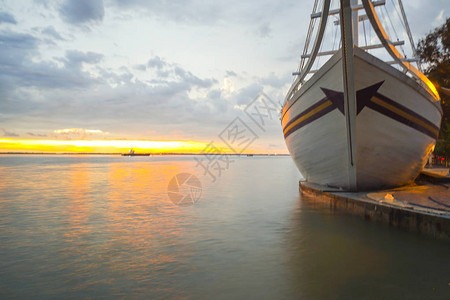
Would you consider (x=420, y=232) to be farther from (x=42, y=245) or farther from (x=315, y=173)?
(x=42, y=245)

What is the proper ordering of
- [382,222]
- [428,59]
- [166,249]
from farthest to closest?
[428,59] < [382,222] < [166,249]

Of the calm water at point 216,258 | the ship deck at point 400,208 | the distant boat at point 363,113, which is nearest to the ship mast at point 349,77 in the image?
the distant boat at point 363,113

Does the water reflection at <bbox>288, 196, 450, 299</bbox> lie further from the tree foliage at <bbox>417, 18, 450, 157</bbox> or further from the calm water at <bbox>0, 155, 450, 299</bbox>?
the tree foliage at <bbox>417, 18, 450, 157</bbox>

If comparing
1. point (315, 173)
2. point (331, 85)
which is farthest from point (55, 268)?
point (315, 173)

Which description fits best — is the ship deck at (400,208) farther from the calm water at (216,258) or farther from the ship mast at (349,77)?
the ship mast at (349,77)

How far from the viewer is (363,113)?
9.16 meters

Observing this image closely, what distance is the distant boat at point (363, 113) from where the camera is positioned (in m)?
8.86

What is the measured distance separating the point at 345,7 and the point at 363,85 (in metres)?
2.11

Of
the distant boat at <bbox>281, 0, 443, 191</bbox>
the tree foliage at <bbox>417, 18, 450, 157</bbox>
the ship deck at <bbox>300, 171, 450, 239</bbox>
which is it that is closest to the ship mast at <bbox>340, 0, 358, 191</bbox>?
the distant boat at <bbox>281, 0, 443, 191</bbox>

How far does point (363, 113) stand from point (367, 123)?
1.10ft

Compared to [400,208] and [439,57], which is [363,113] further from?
[439,57]

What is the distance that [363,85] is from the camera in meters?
8.95

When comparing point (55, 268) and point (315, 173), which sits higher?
point (315, 173)

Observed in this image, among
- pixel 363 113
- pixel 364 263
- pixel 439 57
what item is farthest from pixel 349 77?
pixel 439 57
